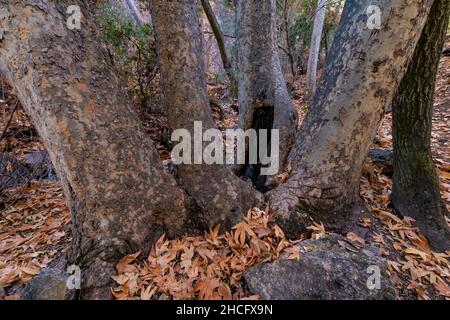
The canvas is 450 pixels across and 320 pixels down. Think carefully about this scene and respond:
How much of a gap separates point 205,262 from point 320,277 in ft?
2.52

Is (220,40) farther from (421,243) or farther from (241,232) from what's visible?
(421,243)

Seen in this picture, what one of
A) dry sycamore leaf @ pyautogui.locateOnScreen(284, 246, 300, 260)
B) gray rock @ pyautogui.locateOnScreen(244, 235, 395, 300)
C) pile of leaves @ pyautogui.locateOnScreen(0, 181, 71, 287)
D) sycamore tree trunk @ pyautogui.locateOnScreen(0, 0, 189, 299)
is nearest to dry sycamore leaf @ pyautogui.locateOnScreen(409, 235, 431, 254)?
gray rock @ pyautogui.locateOnScreen(244, 235, 395, 300)

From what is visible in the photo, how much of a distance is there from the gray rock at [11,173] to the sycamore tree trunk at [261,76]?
9.56 feet

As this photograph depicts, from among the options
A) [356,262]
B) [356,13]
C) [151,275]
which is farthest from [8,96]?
[356,262]

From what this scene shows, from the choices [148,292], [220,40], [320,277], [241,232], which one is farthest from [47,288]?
[220,40]

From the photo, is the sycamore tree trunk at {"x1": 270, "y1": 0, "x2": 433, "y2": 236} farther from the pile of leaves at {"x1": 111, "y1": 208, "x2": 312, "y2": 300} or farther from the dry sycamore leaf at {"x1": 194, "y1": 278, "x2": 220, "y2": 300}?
the dry sycamore leaf at {"x1": 194, "y1": 278, "x2": 220, "y2": 300}

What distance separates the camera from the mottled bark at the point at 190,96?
2010mm

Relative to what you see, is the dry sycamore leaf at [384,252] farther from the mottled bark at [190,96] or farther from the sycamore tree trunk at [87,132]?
the sycamore tree trunk at [87,132]

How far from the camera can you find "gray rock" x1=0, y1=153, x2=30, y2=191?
3340mm

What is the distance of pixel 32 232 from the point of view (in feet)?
8.51

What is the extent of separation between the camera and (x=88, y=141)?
64.9 inches

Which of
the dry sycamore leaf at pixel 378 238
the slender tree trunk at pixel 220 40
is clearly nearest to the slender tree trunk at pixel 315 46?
the slender tree trunk at pixel 220 40

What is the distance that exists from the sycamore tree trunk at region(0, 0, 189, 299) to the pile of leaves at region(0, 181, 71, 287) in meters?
0.49
